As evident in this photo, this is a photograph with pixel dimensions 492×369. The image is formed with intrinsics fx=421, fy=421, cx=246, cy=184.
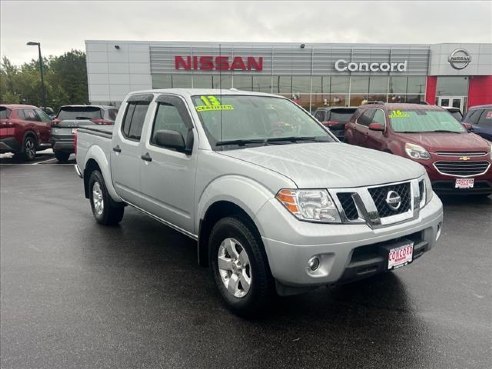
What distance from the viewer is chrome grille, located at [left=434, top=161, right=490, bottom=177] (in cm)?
693

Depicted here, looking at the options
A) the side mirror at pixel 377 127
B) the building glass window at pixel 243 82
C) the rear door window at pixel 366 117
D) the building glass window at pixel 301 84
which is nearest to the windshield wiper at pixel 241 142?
the side mirror at pixel 377 127

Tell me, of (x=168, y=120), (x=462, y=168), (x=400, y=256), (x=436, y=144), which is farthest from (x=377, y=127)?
(x=400, y=256)

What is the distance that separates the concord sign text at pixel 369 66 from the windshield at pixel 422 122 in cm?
2414

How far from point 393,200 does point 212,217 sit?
4.87 ft

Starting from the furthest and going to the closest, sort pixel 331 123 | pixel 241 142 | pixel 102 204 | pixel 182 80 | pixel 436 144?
pixel 182 80, pixel 331 123, pixel 436 144, pixel 102 204, pixel 241 142

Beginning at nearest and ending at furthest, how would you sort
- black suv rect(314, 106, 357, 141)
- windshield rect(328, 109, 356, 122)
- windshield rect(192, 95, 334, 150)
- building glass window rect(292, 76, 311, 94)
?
windshield rect(192, 95, 334, 150)
black suv rect(314, 106, 357, 141)
windshield rect(328, 109, 356, 122)
building glass window rect(292, 76, 311, 94)

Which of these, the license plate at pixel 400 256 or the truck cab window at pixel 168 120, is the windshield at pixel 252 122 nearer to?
the truck cab window at pixel 168 120

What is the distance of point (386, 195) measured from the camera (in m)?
3.12

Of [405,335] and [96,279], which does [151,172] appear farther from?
[405,335]

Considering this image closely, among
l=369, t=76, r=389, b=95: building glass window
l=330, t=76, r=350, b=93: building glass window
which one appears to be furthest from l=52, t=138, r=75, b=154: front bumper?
l=369, t=76, r=389, b=95: building glass window

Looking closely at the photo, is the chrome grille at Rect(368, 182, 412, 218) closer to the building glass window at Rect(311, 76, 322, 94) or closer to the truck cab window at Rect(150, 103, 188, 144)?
the truck cab window at Rect(150, 103, 188, 144)

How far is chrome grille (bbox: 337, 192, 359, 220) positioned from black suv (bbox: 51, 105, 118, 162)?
11.1 m

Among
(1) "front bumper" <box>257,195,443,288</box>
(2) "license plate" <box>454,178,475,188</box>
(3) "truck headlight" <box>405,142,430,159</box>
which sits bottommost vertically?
(2) "license plate" <box>454,178,475,188</box>

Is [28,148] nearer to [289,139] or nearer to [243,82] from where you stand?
[289,139]
